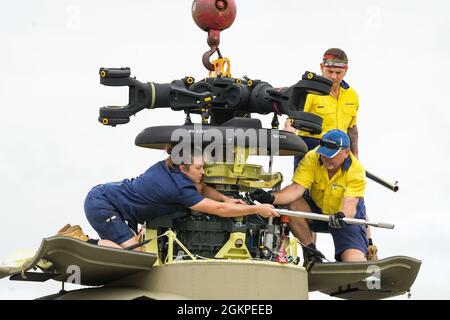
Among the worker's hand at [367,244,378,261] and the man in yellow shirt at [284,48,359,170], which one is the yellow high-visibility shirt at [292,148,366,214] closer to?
the man in yellow shirt at [284,48,359,170]

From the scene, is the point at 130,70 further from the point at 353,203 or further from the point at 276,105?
the point at 353,203

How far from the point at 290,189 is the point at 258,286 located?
2.62 metres

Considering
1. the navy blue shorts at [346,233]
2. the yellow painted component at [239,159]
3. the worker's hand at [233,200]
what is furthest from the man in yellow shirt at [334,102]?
the worker's hand at [233,200]

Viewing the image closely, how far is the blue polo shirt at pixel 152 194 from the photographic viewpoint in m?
26.6

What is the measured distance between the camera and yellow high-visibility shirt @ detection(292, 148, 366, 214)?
91.3ft

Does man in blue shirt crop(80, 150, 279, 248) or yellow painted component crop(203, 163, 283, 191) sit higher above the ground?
yellow painted component crop(203, 163, 283, 191)

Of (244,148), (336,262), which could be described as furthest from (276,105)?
(336,262)

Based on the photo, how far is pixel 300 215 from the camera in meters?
26.9

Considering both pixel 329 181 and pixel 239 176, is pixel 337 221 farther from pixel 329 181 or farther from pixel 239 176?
pixel 239 176

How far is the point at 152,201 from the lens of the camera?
26750 mm

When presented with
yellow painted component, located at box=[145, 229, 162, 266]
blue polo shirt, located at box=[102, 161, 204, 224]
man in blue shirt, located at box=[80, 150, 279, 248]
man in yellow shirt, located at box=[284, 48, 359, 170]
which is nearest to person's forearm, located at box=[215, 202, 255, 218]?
man in blue shirt, located at box=[80, 150, 279, 248]

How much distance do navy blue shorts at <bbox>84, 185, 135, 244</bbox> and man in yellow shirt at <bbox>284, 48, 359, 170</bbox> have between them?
3813 millimetres

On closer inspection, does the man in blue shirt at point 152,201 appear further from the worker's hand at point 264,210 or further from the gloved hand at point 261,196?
the gloved hand at point 261,196

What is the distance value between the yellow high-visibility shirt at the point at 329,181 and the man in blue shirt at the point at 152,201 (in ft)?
5.32
